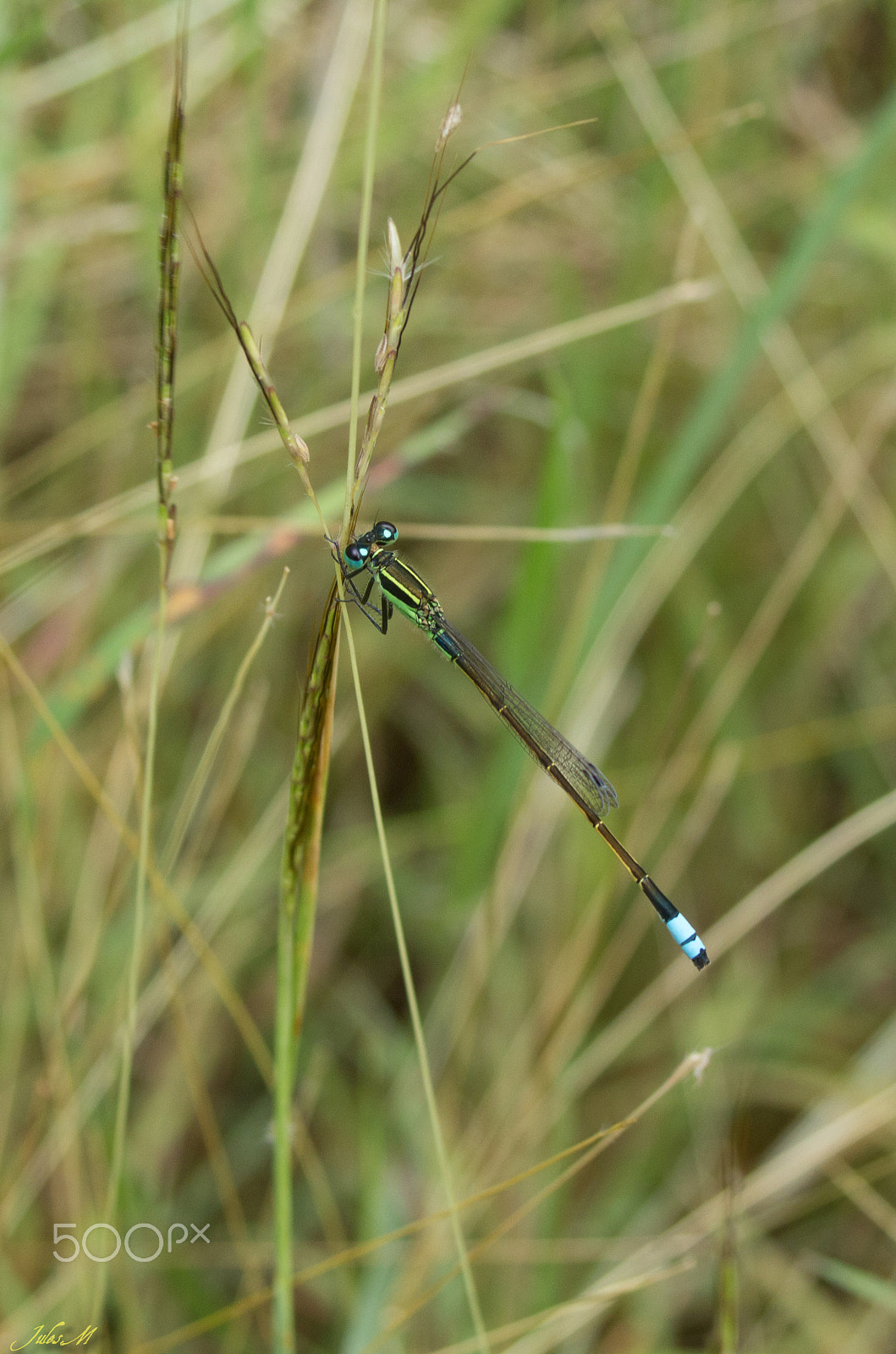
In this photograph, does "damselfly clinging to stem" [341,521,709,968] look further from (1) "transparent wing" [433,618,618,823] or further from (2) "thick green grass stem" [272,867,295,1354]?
(2) "thick green grass stem" [272,867,295,1354]

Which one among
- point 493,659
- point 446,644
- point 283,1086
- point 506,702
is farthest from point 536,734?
point 283,1086

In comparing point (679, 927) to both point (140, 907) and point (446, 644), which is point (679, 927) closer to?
point (446, 644)

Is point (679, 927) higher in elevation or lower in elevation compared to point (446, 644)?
lower

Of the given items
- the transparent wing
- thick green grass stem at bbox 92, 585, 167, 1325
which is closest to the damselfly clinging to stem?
the transparent wing

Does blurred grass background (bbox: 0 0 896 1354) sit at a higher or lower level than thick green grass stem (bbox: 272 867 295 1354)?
higher

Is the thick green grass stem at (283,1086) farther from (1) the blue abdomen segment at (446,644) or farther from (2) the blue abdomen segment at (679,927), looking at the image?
(1) the blue abdomen segment at (446,644)

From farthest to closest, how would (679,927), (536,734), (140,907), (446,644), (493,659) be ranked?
(493,659) < (446,644) < (536,734) < (679,927) < (140,907)
